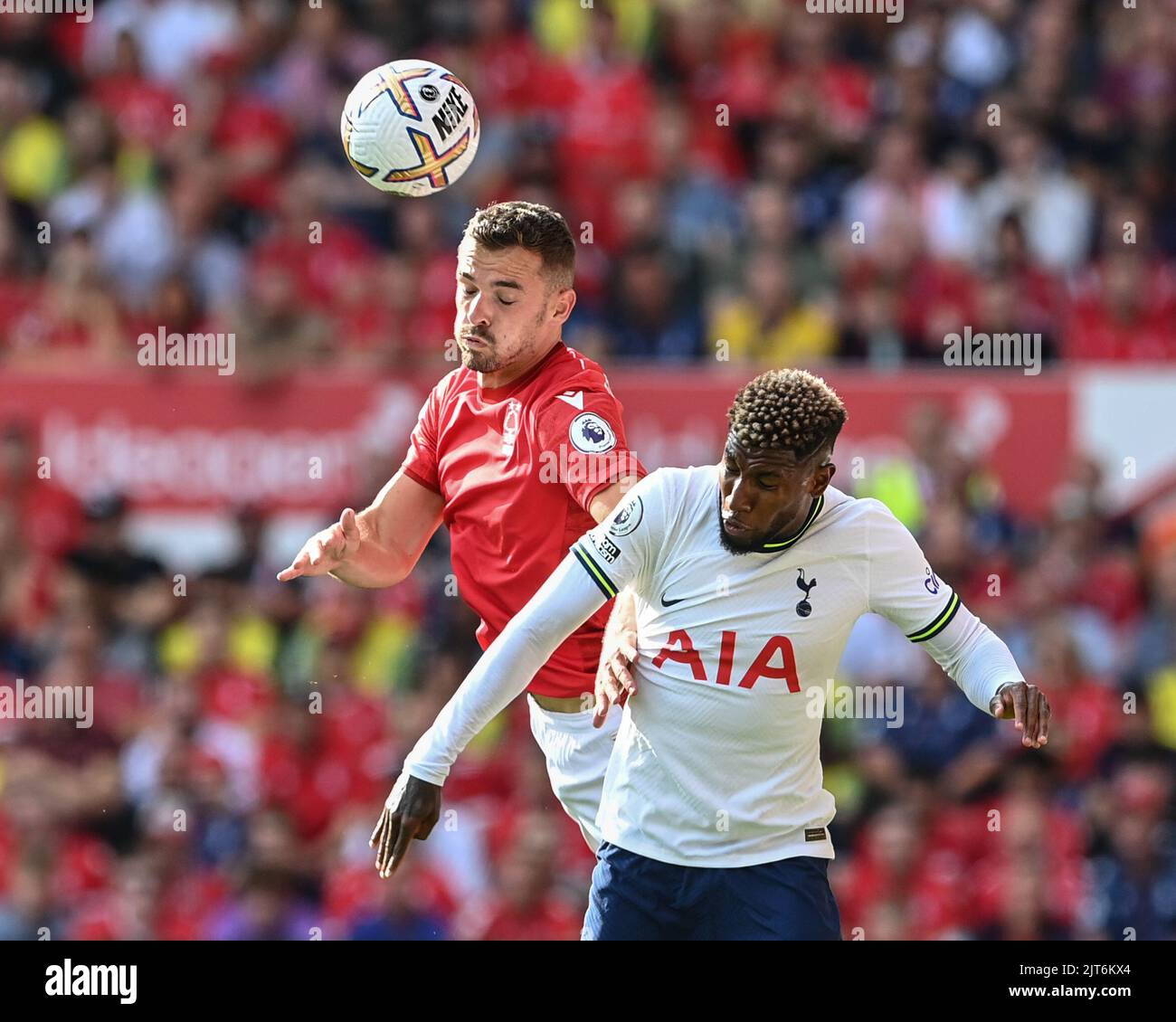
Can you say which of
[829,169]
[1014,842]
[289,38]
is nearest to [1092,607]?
[1014,842]

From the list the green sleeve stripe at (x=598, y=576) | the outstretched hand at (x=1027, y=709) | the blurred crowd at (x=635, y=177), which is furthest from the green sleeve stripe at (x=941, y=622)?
the blurred crowd at (x=635, y=177)

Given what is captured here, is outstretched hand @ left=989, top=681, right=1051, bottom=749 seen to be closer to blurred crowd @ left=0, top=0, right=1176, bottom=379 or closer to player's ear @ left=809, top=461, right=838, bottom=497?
player's ear @ left=809, top=461, right=838, bottom=497

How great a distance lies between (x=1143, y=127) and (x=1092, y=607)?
145 inches

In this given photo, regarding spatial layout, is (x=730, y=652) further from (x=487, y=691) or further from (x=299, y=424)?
(x=299, y=424)

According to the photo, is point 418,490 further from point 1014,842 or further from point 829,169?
point 829,169

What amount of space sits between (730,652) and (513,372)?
152cm

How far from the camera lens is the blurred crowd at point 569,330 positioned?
33.3ft

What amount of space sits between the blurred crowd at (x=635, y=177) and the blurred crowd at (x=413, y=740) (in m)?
1.27

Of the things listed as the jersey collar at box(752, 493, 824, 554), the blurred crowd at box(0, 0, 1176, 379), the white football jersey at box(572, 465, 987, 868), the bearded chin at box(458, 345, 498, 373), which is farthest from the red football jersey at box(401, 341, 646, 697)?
the blurred crowd at box(0, 0, 1176, 379)

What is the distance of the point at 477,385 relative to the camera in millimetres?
6797

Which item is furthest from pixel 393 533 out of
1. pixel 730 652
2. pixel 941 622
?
pixel 941 622

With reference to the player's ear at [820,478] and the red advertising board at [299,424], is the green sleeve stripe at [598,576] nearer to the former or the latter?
the player's ear at [820,478]

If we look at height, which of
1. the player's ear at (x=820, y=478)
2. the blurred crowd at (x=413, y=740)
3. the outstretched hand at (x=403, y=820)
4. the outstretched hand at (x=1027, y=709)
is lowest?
the blurred crowd at (x=413, y=740)

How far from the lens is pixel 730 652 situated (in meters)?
5.53
